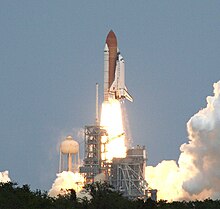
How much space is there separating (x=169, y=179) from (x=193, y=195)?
6753mm

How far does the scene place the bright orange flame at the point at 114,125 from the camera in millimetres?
143250

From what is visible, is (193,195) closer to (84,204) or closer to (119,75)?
(119,75)

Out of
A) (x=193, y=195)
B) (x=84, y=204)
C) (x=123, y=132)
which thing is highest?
(x=123, y=132)

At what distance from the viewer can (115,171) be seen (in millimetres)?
140875

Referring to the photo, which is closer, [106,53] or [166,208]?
[166,208]

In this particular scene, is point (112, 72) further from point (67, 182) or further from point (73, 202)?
point (73, 202)

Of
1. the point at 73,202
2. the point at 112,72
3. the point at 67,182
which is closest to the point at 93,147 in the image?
the point at 67,182

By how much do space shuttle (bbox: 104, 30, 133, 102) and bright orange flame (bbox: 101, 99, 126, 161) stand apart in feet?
2.94

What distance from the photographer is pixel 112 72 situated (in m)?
143

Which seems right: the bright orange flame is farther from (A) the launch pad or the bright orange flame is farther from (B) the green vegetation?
(B) the green vegetation

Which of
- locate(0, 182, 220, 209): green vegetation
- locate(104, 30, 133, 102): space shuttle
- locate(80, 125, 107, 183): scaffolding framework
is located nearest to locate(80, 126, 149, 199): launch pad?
locate(80, 125, 107, 183): scaffolding framework

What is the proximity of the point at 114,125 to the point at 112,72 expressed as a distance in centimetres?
586

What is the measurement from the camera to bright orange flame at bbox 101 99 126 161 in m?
143

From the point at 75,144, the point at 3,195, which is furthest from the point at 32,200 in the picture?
the point at 75,144
